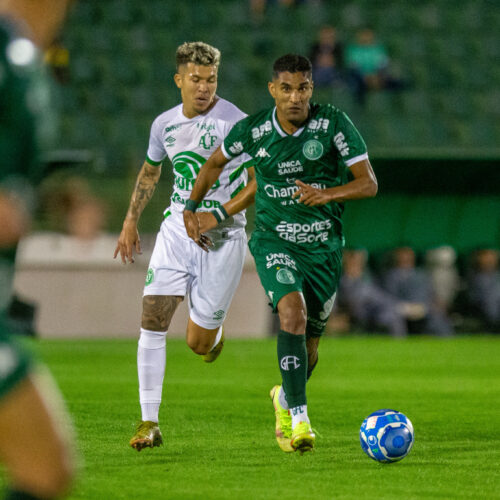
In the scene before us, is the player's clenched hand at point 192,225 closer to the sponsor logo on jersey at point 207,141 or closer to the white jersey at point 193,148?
the white jersey at point 193,148

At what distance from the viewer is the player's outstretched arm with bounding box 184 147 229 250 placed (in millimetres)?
7004

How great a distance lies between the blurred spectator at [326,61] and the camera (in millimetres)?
19511

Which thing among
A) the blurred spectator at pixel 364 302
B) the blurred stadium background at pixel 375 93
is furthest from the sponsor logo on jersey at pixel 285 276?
the blurred spectator at pixel 364 302

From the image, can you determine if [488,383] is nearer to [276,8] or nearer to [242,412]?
[242,412]

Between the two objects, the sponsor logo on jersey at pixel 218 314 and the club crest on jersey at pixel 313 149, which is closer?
the club crest on jersey at pixel 313 149

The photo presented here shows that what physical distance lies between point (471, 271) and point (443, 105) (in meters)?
3.41

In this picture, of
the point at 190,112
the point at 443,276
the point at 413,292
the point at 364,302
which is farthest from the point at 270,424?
the point at 443,276

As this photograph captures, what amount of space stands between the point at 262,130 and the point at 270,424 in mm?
2444

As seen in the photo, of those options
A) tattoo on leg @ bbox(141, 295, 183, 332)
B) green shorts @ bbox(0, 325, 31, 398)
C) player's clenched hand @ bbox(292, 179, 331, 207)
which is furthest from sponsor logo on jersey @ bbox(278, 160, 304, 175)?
green shorts @ bbox(0, 325, 31, 398)

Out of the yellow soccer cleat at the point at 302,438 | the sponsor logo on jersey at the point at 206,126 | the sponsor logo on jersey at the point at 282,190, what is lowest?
the yellow soccer cleat at the point at 302,438

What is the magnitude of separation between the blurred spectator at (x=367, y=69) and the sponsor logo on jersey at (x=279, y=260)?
13583mm

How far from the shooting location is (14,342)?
288 centimetres

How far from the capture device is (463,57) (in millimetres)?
22031

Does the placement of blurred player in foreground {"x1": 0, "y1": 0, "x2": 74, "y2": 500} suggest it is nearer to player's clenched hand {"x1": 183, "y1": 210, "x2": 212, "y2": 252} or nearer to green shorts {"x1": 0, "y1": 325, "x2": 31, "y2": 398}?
green shorts {"x1": 0, "y1": 325, "x2": 31, "y2": 398}
